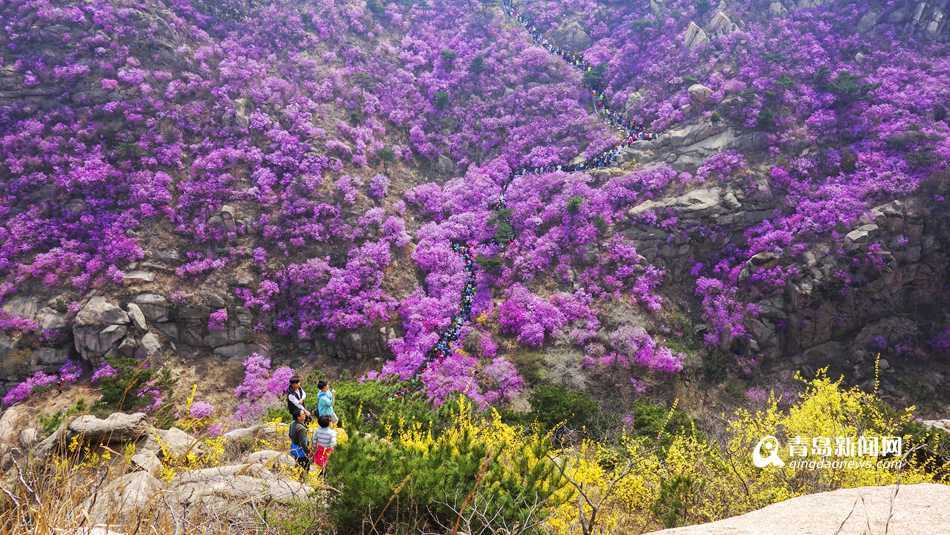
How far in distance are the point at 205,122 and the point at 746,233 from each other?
3583 centimetres

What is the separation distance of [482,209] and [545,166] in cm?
653

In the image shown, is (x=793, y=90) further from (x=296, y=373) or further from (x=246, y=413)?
(x=246, y=413)

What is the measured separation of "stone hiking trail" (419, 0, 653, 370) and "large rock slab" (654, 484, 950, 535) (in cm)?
1908

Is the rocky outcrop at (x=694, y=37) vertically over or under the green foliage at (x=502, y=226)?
over

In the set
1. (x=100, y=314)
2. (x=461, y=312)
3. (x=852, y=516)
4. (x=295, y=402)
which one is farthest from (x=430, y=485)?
(x=100, y=314)

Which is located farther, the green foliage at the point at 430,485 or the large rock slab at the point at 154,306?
the large rock slab at the point at 154,306

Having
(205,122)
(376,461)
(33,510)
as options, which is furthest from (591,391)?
(205,122)

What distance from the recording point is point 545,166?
3491 centimetres

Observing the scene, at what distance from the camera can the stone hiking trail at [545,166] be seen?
25.0m

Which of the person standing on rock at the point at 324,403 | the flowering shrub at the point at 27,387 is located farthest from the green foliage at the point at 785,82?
the flowering shrub at the point at 27,387

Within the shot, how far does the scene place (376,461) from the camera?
23.2 feet

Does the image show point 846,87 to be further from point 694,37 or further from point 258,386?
point 258,386

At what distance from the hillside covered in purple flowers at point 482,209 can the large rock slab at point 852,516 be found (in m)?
16.8

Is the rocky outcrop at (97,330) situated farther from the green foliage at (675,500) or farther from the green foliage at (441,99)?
the green foliage at (441,99)
